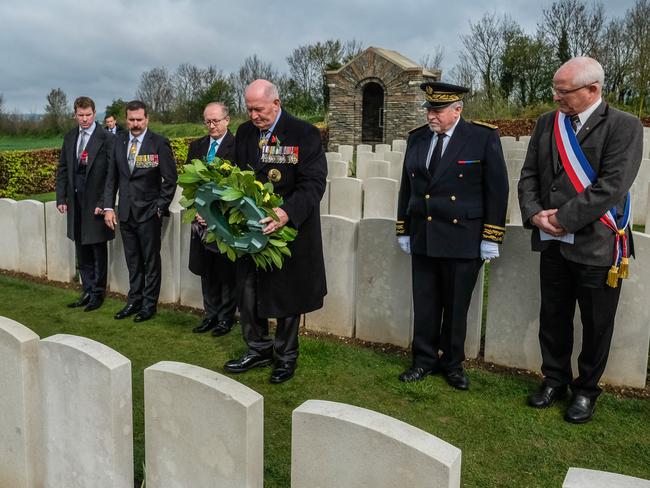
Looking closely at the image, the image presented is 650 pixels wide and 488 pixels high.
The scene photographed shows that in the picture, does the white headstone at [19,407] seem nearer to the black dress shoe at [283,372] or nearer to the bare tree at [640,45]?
the black dress shoe at [283,372]

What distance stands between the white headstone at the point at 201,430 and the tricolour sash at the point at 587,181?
2122 millimetres

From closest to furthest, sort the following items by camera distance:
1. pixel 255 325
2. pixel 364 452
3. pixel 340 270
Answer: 1. pixel 364 452
2. pixel 255 325
3. pixel 340 270

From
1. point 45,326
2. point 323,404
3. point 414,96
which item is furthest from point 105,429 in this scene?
point 414,96

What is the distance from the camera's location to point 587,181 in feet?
10.6

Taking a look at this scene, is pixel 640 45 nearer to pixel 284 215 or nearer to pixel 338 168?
pixel 338 168

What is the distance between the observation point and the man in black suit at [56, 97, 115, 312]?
5.34 metres

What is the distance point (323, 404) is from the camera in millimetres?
1873

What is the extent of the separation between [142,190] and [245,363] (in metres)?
1.79

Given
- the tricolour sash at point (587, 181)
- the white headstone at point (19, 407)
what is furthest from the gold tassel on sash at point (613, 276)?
the white headstone at point (19, 407)

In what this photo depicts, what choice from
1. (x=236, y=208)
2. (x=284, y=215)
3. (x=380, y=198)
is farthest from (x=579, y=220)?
(x=380, y=198)

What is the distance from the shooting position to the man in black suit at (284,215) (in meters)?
3.71

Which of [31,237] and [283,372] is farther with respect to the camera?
[31,237]

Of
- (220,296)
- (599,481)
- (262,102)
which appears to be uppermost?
(262,102)

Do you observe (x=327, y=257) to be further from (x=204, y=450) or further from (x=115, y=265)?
(x=204, y=450)
